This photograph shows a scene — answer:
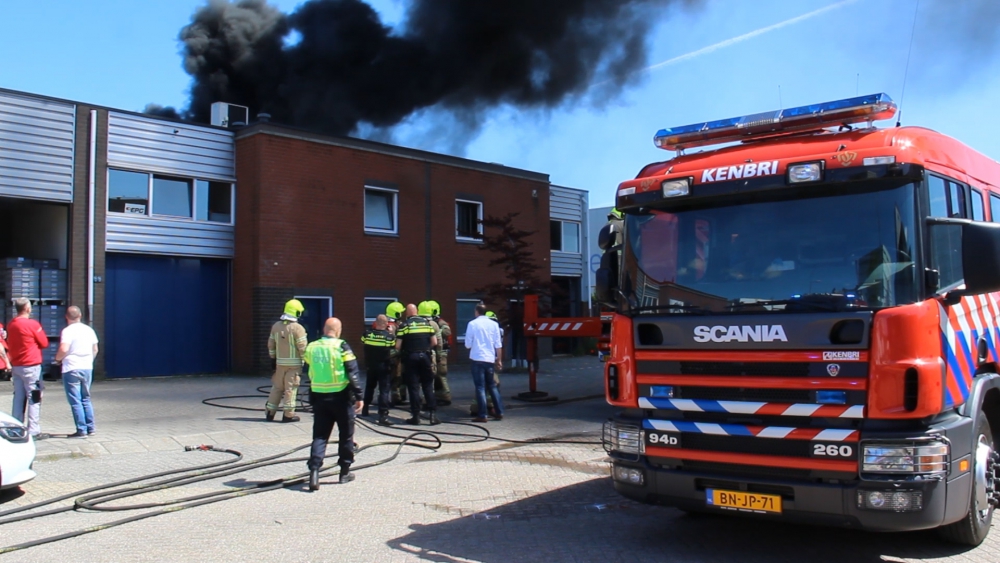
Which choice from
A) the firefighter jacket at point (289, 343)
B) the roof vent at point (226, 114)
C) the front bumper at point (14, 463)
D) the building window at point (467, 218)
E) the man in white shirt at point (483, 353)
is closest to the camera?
the front bumper at point (14, 463)

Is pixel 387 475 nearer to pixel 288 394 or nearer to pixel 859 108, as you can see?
pixel 288 394

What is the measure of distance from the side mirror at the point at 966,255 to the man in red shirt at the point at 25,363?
31.0 feet

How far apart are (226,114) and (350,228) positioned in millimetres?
4658

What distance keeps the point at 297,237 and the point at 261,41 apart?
39.9ft

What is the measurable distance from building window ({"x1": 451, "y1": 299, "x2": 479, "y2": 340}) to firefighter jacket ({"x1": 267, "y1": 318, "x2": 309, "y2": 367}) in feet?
40.3

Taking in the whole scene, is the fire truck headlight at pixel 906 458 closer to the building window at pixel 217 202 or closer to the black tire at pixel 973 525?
the black tire at pixel 973 525

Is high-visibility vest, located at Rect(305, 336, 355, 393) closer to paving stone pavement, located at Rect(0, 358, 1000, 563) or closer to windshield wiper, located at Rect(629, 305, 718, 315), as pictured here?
paving stone pavement, located at Rect(0, 358, 1000, 563)

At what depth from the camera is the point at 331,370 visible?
7875 millimetres

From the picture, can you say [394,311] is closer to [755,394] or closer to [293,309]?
[293,309]

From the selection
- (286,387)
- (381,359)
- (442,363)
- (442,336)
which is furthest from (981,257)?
(442,363)

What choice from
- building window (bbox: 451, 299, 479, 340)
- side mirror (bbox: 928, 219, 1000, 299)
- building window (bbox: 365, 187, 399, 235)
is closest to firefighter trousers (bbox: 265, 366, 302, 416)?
side mirror (bbox: 928, 219, 1000, 299)

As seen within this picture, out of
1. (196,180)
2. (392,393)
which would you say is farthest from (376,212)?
(392,393)

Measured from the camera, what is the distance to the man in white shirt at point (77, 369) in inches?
396

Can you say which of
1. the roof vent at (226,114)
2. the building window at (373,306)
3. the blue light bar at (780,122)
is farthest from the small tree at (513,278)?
the blue light bar at (780,122)
